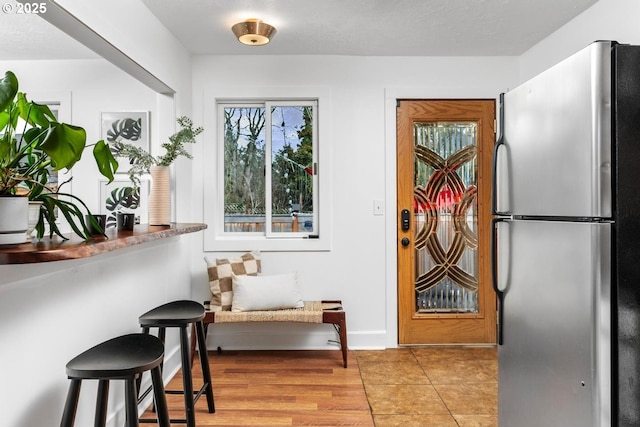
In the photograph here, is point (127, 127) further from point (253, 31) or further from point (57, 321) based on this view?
point (57, 321)

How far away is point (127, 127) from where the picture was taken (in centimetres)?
332

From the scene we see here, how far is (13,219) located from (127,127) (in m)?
2.07

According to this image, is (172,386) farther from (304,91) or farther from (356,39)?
(356,39)

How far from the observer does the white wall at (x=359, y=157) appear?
3.57 metres

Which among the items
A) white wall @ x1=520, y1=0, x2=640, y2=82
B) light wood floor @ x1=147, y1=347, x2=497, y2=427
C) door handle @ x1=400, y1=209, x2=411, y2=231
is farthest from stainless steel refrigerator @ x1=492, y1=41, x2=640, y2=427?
door handle @ x1=400, y1=209, x2=411, y2=231

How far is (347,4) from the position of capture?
8.61 feet

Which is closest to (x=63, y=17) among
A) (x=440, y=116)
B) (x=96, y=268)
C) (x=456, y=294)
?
(x=96, y=268)

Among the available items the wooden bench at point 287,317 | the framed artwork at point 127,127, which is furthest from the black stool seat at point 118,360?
the framed artwork at point 127,127

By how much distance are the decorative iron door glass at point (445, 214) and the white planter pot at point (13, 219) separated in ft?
9.24

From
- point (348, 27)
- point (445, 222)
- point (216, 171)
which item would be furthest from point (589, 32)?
point (216, 171)

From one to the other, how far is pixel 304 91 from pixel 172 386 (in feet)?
7.93

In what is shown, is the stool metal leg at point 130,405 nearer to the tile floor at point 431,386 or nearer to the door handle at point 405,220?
the tile floor at point 431,386

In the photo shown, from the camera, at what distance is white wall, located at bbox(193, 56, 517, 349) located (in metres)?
3.57

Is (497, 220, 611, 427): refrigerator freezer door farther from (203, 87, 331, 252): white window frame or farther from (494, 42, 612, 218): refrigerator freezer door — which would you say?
(203, 87, 331, 252): white window frame
